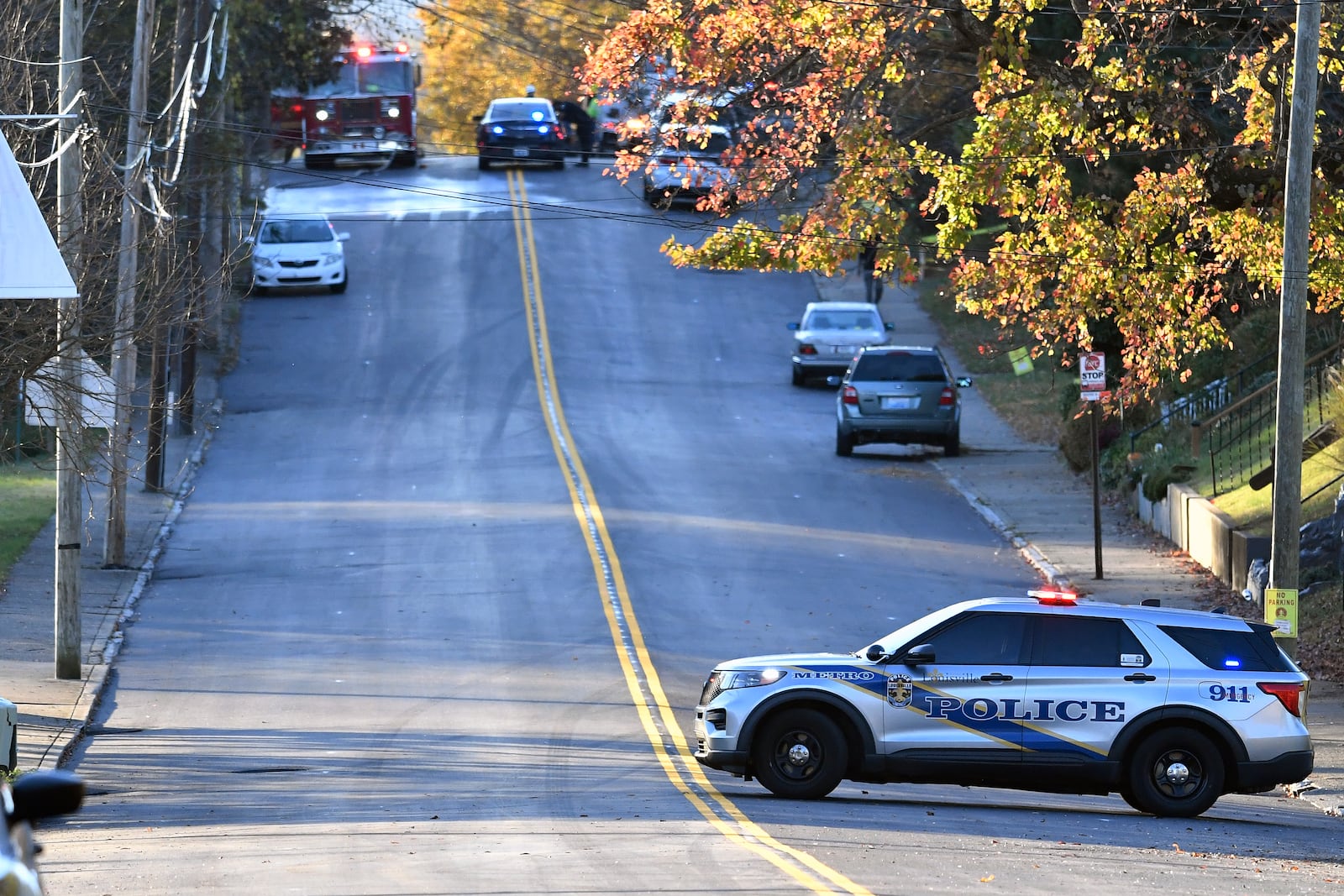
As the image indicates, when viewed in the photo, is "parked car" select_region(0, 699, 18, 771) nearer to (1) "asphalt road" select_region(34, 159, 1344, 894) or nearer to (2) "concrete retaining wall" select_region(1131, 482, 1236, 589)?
(1) "asphalt road" select_region(34, 159, 1344, 894)

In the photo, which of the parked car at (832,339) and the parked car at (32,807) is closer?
the parked car at (32,807)

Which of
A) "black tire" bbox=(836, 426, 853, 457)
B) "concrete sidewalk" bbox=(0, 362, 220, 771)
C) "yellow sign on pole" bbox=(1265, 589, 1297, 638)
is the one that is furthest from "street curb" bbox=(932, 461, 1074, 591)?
"concrete sidewalk" bbox=(0, 362, 220, 771)

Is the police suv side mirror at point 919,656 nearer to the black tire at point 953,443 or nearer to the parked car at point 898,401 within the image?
the parked car at point 898,401

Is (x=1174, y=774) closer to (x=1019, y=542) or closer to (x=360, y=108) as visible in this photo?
(x=1019, y=542)

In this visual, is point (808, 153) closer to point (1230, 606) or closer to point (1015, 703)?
point (1230, 606)

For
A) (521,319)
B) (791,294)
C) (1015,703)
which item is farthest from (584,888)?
(791,294)

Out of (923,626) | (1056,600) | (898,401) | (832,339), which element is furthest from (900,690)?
(832,339)

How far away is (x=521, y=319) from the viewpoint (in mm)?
43812

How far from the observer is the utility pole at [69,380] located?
16.9 m

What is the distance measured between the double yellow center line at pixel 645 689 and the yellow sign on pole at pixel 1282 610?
4934 mm

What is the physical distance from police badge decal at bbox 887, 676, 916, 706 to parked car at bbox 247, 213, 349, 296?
32510mm

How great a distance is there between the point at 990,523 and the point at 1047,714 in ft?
45.7

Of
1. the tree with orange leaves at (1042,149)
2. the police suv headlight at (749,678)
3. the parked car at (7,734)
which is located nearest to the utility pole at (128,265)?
the tree with orange leaves at (1042,149)

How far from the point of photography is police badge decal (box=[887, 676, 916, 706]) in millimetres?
13344
